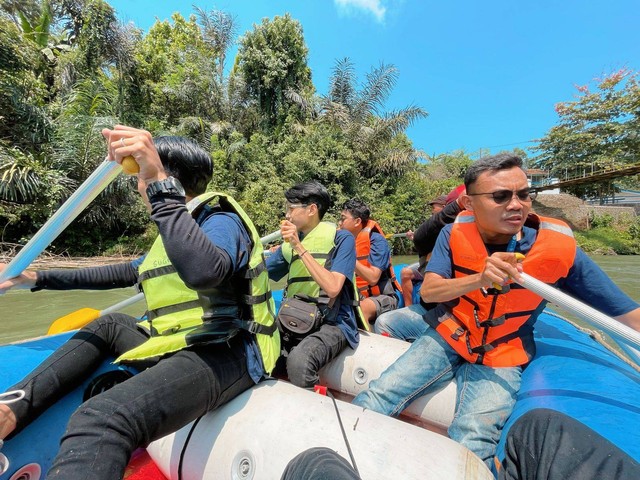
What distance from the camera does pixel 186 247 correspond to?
3.29ft

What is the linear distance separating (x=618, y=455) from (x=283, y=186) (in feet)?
40.0

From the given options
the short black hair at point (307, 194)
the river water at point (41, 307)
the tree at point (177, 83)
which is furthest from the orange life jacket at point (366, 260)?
the tree at point (177, 83)

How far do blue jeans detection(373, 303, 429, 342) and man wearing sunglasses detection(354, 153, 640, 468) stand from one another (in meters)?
0.78

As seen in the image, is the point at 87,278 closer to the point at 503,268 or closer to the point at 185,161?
the point at 185,161

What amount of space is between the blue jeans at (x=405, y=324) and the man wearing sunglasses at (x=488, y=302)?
0.78 metres

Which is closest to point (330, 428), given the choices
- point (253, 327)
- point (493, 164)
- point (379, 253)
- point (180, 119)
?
point (253, 327)

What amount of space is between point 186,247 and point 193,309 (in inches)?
11.9

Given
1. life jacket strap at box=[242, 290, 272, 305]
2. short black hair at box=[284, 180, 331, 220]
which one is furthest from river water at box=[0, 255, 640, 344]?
life jacket strap at box=[242, 290, 272, 305]

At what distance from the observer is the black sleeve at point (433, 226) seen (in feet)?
7.83

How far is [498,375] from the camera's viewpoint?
60.9 inches

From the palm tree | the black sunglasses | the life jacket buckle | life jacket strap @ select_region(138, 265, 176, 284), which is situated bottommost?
the life jacket buckle

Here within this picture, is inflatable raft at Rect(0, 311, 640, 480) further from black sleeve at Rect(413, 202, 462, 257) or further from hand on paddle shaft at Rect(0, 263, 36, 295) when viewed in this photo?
black sleeve at Rect(413, 202, 462, 257)

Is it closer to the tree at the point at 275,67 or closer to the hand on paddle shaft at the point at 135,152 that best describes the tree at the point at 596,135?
the tree at the point at 275,67

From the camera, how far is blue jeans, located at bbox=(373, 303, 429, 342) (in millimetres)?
2553
